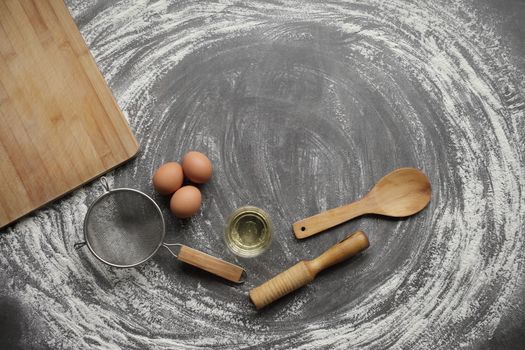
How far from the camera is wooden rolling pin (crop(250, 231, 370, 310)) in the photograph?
998 mm

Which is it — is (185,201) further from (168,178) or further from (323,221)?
(323,221)

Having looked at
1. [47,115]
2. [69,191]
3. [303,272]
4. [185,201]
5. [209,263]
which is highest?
[47,115]

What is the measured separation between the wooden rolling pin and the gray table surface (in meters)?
0.04

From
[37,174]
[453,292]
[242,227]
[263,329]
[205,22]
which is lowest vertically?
[453,292]

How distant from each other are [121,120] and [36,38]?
257 mm

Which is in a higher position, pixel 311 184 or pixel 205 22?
pixel 205 22

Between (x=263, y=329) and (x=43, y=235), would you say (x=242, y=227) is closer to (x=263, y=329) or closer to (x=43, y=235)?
(x=263, y=329)

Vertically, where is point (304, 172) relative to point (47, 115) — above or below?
below

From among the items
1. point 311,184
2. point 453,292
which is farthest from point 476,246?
point 311,184

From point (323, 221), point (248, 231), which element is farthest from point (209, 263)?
point (323, 221)

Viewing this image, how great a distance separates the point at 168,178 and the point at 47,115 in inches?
12.0

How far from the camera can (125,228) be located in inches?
41.7

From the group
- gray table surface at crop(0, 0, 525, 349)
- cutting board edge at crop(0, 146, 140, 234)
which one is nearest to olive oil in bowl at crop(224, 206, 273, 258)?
gray table surface at crop(0, 0, 525, 349)

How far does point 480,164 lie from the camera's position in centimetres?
108
